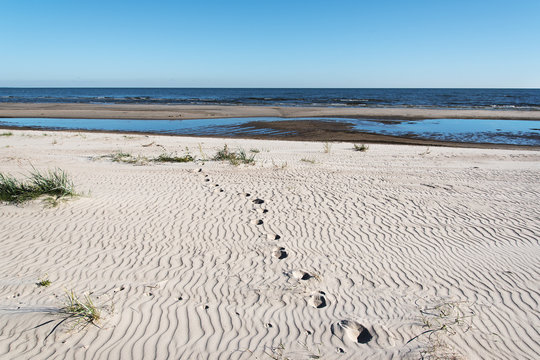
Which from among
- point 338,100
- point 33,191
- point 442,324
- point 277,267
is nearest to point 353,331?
point 442,324

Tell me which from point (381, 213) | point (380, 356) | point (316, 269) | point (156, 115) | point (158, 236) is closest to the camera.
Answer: point (380, 356)

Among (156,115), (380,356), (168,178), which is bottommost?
(380,356)

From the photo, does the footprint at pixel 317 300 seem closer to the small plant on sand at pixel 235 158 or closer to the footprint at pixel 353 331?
the footprint at pixel 353 331

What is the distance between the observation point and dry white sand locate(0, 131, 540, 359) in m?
3.54

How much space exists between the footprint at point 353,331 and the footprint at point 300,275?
39.1 inches

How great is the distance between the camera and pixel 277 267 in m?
5.02

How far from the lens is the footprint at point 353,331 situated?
11.9 ft

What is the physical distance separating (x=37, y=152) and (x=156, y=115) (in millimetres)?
16989

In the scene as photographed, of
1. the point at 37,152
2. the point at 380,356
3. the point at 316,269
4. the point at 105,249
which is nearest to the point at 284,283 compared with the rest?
the point at 316,269

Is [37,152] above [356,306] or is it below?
above

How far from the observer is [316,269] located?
5.01 metres

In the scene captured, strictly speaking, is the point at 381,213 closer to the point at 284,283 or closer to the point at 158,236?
the point at 284,283

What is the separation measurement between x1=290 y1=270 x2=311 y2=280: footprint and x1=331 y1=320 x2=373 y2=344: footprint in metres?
0.99

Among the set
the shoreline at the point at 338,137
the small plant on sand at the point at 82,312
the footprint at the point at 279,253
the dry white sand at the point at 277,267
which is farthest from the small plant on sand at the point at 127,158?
the small plant on sand at the point at 82,312
